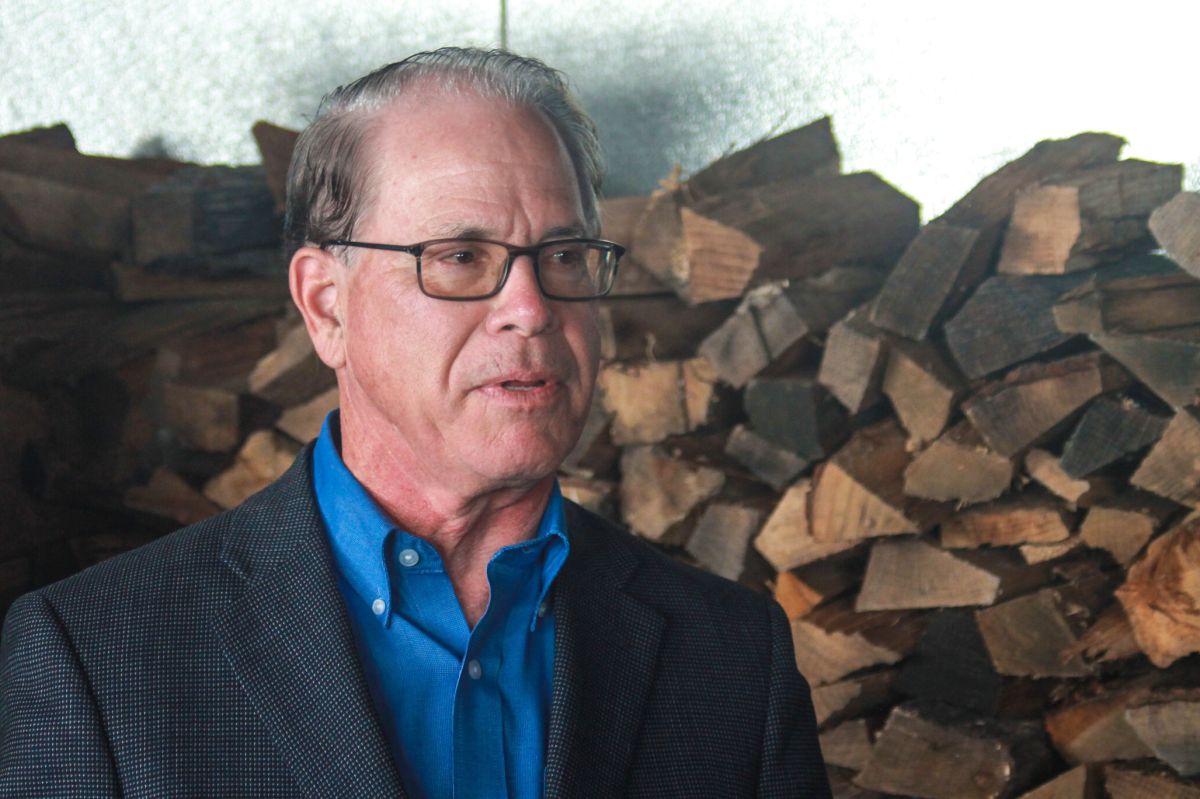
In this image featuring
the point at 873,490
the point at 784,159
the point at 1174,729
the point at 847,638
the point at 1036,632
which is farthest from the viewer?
the point at 784,159

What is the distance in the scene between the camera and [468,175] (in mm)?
1266

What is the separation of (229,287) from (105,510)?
2.28 ft

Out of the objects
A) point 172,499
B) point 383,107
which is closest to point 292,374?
point 172,499

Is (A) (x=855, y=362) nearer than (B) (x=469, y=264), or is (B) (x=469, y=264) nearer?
(B) (x=469, y=264)

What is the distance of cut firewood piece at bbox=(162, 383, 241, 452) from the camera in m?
3.05

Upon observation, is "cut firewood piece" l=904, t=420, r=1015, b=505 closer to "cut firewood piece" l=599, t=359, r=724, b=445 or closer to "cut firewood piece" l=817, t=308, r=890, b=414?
"cut firewood piece" l=817, t=308, r=890, b=414

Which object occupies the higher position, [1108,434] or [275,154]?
[275,154]

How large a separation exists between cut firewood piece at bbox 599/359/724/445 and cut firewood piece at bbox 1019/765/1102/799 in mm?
925

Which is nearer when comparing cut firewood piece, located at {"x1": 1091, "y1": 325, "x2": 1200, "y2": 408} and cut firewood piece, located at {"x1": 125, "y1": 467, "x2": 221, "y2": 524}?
cut firewood piece, located at {"x1": 1091, "y1": 325, "x2": 1200, "y2": 408}

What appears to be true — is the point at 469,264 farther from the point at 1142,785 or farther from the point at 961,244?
the point at 1142,785

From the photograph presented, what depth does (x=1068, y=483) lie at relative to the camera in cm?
213

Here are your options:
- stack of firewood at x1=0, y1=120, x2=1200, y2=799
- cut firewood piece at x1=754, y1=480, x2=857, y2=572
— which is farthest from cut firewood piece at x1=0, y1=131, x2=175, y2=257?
cut firewood piece at x1=754, y1=480, x2=857, y2=572

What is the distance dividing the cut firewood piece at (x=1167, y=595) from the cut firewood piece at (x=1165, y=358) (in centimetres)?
20

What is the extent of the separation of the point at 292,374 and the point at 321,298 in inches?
65.4
